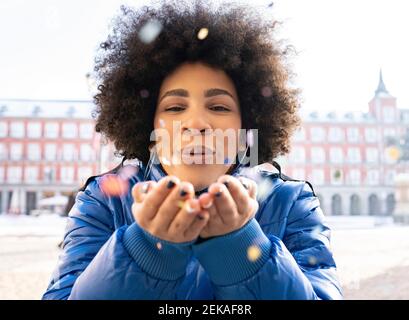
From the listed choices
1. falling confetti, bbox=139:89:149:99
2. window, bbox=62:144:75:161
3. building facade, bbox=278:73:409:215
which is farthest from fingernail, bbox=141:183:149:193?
window, bbox=62:144:75:161

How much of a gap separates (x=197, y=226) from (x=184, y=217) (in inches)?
1.3

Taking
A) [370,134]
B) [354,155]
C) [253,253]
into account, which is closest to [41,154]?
[354,155]

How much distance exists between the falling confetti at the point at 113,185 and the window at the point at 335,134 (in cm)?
2657

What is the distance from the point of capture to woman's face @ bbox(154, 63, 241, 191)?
81 cm

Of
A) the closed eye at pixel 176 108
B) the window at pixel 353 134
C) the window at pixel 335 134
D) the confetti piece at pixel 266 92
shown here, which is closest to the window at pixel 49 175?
Result: the window at pixel 335 134

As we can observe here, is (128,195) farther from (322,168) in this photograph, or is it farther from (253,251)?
(322,168)

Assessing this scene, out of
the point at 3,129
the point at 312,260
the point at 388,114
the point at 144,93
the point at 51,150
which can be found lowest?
the point at 312,260

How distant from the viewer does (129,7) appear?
4.11 ft

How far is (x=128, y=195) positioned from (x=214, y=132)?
0.81ft

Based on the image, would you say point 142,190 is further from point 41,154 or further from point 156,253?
point 41,154

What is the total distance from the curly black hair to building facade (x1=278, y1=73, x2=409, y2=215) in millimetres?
24833

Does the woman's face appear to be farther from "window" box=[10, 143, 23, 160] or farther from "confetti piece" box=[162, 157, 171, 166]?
"window" box=[10, 143, 23, 160]

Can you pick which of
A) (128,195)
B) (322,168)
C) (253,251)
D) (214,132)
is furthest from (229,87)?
(322,168)

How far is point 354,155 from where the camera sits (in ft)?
86.6
